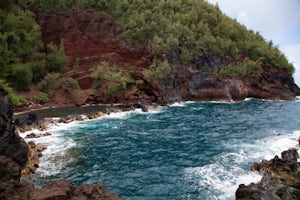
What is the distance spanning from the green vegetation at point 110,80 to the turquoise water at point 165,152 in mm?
18844

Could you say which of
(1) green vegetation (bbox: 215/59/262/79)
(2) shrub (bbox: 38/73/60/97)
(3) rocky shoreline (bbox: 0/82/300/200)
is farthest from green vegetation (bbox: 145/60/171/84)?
(3) rocky shoreline (bbox: 0/82/300/200)

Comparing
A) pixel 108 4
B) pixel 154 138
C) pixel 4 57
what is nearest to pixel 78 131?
pixel 154 138

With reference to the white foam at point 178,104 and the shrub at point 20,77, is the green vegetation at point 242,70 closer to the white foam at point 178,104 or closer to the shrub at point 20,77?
the white foam at point 178,104

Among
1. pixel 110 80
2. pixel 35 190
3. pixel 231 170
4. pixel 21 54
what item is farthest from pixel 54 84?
pixel 35 190

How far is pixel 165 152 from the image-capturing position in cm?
3666

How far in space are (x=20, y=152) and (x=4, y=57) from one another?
4226 centimetres

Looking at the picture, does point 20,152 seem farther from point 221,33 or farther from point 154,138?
point 221,33

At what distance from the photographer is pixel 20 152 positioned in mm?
29844

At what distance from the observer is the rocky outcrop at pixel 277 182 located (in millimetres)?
21406

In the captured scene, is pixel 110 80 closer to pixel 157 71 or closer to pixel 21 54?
pixel 157 71

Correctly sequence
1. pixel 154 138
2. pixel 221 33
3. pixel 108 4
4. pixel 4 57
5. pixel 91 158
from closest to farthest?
pixel 91 158, pixel 154 138, pixel 4 57, pixel 108 4, pixel 221 33

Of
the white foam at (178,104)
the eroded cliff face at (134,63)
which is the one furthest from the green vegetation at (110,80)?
the white foam at (178,104)

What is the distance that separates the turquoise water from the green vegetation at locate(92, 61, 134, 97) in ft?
61.8

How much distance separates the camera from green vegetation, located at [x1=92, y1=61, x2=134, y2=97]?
78625 mm
